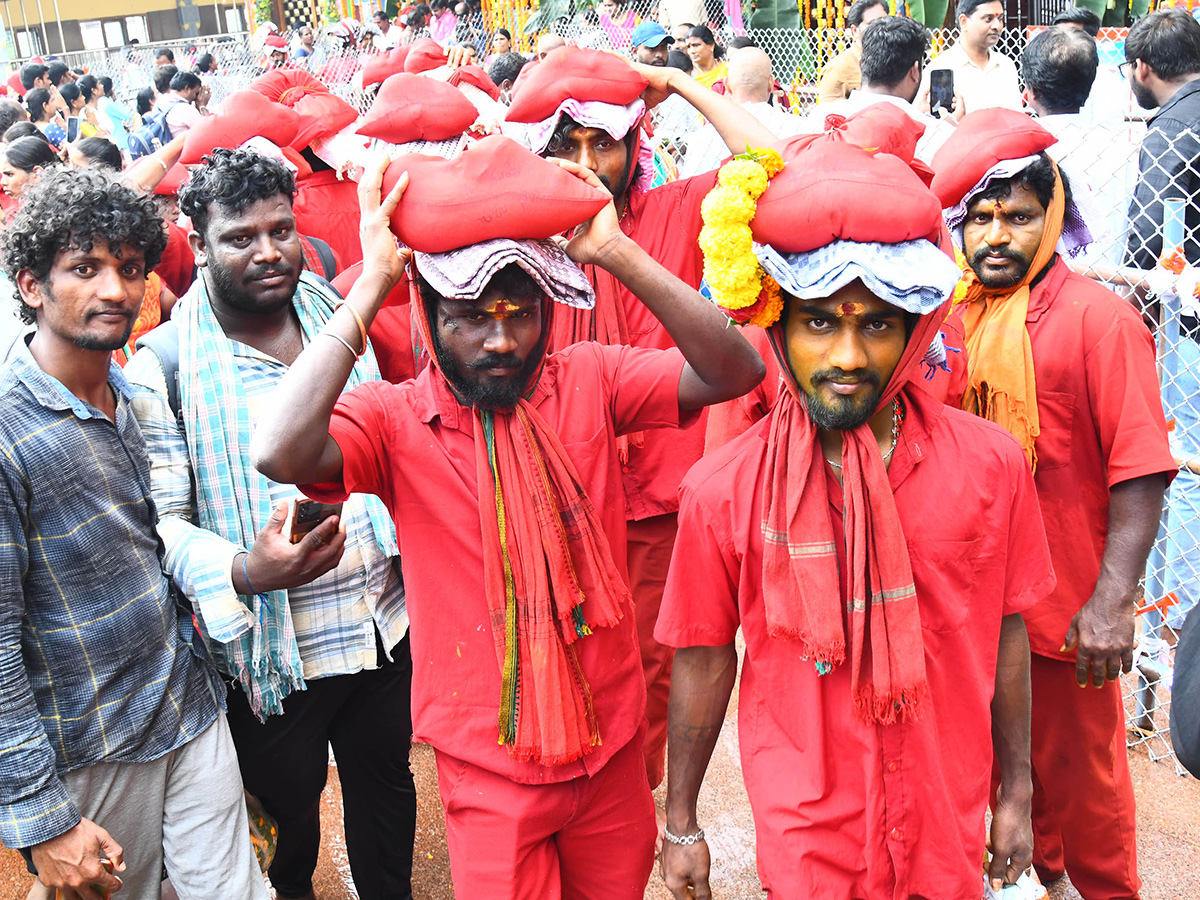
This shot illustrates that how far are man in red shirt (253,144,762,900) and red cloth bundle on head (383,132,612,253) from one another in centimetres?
1

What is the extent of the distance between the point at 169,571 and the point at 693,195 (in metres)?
2.23

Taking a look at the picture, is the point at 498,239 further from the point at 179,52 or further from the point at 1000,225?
the point at 179,52

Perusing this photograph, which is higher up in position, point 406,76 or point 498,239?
point 406,76

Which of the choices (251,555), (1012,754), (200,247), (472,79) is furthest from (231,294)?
(472,79)

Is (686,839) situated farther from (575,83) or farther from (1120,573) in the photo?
(575,83)

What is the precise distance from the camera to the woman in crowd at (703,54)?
389 inches

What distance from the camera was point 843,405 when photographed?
220 centimetres

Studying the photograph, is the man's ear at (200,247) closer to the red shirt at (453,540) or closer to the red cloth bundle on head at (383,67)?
the red shirt at (453,540)

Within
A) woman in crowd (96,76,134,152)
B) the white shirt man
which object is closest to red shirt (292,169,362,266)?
the white shirt man

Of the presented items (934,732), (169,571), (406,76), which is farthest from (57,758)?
(406,76)

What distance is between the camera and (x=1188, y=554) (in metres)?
4.77

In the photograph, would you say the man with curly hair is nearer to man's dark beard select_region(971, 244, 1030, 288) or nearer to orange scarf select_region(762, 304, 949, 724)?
orange scarf select_region(762, 304, 949, 724)

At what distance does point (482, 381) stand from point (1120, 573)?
6.02 ft

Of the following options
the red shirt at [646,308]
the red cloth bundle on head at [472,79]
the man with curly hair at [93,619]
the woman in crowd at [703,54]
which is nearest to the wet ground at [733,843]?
the man with curly hair at [93,619]
